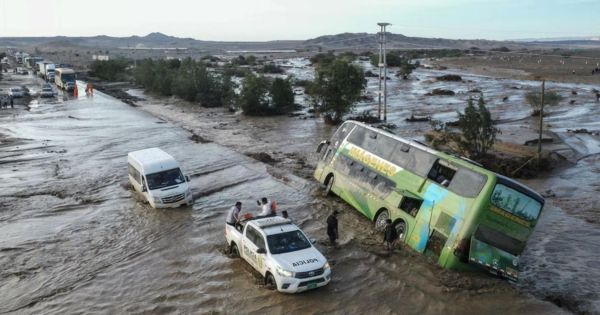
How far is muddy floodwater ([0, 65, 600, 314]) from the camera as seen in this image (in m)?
13.4

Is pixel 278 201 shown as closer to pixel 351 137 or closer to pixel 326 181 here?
pixel 326 181

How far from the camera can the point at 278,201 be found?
22.4 metres

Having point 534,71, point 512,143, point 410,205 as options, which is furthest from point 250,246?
point 534,71

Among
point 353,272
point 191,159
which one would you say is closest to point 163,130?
point 191,159

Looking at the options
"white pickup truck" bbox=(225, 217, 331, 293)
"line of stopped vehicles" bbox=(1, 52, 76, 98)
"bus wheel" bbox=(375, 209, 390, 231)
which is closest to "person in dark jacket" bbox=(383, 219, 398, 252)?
"bus wheel" bbox=(375, 209, 390, 231)

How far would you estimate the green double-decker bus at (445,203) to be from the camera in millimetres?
13984

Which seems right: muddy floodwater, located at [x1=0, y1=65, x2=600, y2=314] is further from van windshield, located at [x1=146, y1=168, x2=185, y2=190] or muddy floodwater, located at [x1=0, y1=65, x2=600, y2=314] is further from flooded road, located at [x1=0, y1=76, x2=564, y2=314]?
van windshield, located at [x1=146, y1=168, x2=185, y2=190]

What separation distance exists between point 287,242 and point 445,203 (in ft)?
15.8

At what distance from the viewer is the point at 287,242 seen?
45.8 feet

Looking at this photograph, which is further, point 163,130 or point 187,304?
point 163,130

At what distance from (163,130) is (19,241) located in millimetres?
24049

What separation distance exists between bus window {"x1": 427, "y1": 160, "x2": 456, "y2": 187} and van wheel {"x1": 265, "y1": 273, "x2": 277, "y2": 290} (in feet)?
19.8

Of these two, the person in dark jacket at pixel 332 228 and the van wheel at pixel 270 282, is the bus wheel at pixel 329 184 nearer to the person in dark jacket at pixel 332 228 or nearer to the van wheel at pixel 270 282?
the person in dark jacket at pixel 332 228

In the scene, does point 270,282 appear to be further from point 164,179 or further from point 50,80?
A: point 50,80
